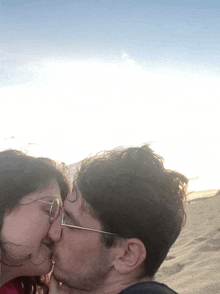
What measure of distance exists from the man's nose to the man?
0.02 metres

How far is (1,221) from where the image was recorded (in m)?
2.23

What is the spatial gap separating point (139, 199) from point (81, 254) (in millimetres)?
559

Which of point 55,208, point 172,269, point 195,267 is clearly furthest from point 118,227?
point 172,269

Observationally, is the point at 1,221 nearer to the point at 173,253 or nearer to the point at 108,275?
the point at 108,275

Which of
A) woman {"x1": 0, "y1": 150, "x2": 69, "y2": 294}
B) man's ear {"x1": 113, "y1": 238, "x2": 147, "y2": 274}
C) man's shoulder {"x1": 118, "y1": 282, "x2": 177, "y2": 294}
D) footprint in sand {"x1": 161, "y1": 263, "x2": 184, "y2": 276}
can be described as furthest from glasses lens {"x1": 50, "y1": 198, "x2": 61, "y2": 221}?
footprint in sand {"x1": 161, "y1": 263, "x2": 184, "y2": 276}

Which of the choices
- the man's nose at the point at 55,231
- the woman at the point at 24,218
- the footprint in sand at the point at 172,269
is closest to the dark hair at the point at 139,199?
the man's nose at the point at 55,231

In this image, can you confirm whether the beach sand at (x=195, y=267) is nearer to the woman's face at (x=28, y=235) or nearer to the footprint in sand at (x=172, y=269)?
the footprint in sand at (x=172, y=269)

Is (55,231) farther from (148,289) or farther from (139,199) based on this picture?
(148,289)

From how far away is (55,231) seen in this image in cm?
218

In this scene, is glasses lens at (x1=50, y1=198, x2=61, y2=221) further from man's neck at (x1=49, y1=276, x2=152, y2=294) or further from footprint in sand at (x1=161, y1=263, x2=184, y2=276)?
footprint in sand at (x1=161, y1=263, x2=184, y2=276)

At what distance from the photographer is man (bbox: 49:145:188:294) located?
1.95 m

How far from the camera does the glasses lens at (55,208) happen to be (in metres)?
2.27

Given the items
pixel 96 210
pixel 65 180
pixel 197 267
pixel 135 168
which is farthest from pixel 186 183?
pixel 197 267

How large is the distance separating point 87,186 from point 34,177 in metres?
0.56
